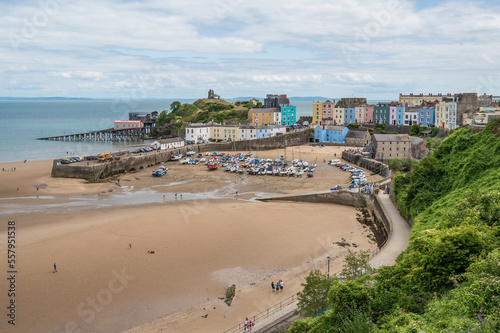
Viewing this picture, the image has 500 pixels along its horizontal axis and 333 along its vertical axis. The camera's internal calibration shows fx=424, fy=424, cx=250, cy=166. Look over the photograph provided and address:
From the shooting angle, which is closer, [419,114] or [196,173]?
[196,173]

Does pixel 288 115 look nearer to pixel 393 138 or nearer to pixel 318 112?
pixel 318 112

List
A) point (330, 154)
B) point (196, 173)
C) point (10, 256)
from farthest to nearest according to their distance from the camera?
point (330, 154)
point (196, 173)
point (10, 256)

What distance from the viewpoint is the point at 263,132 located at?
61531mm

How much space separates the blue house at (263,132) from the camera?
2398 inches

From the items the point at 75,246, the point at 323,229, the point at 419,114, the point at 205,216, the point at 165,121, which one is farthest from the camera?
the point at 165,121

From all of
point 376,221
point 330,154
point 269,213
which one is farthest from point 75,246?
point 330,154

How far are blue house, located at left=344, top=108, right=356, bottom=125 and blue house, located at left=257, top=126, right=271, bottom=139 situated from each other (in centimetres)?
1835

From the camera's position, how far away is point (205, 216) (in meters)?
25.5

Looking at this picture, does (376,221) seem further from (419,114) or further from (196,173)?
(419,114)

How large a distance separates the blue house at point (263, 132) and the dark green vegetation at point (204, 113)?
11.9 metres

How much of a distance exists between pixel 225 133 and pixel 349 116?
2454 centimetres

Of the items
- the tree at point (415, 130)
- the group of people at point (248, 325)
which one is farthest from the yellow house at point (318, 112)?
the group of people at point (248, 325)

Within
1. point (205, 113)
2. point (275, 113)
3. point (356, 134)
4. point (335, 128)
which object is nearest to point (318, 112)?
point (275, 113)

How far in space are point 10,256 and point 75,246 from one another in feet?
8.85
